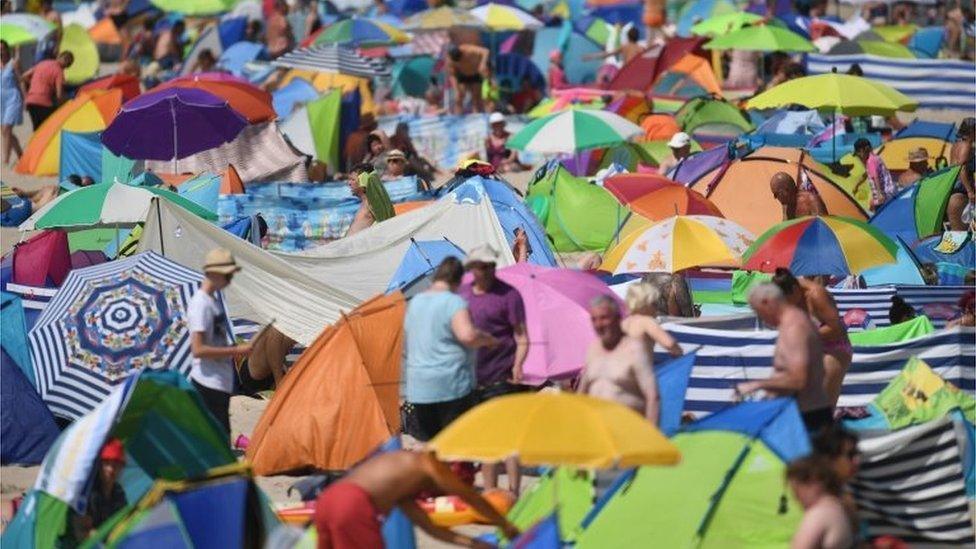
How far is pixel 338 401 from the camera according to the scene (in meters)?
10.9

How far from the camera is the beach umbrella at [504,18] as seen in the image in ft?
86.7

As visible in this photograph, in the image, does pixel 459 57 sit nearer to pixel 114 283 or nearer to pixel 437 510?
pixel 114 283

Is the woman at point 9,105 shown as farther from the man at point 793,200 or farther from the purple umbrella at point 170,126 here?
the man at point 793,200

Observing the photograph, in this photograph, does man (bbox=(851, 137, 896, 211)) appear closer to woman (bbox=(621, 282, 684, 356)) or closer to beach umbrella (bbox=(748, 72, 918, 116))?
beach umbrella (bbox=(748, 72, 918, 116))

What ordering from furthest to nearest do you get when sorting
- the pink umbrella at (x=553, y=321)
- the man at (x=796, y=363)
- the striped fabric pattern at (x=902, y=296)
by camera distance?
the striped fabric pattern at (x=902, y=296) < the pink umbrella at (x=553, y=321) < the man at (x=796, y=363)

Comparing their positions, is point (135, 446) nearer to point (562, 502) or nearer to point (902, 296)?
point (562, 502)

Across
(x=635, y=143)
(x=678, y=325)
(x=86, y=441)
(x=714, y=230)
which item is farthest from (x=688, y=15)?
(x=86, y=441)

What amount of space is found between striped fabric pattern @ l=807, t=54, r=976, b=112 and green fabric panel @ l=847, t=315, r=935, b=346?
1079 centimetres

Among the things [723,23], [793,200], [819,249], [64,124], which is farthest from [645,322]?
[723,23]

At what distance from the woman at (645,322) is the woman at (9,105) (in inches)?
497

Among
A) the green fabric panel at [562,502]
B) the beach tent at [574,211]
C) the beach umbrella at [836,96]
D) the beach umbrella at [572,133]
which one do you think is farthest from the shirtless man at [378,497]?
the beach umbrella at [572,133]

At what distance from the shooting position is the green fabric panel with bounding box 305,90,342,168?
20.4m

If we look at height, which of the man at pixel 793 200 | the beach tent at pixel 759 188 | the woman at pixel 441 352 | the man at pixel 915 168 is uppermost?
the woman at pixel 441 352

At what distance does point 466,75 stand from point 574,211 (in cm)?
739
